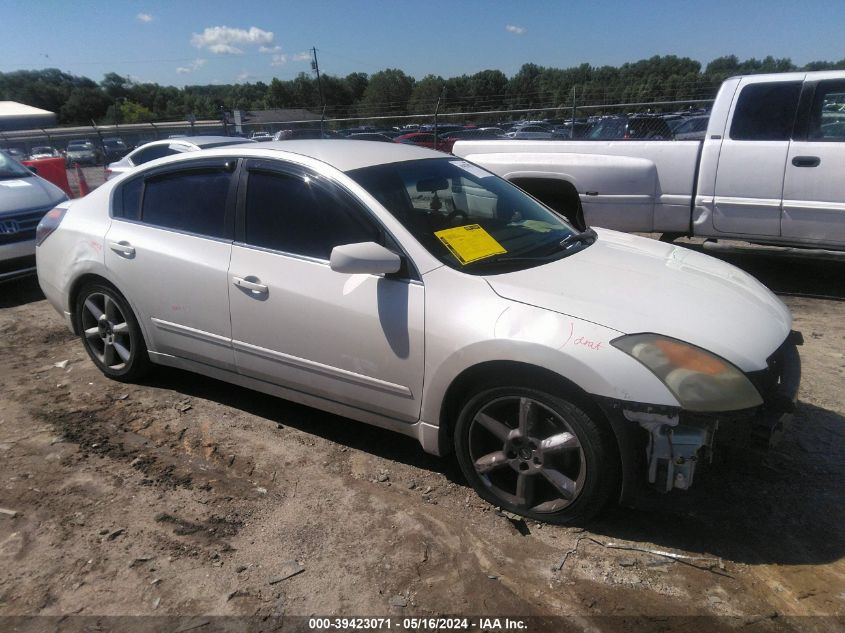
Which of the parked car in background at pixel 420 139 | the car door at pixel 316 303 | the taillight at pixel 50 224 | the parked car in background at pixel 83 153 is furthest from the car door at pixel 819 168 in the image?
the parked car in background at pixel 83 153

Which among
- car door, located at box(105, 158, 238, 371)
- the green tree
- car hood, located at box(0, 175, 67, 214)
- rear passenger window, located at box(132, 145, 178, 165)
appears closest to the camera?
car door, located at box(105, 158, 238, 371)

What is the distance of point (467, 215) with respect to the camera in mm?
3279

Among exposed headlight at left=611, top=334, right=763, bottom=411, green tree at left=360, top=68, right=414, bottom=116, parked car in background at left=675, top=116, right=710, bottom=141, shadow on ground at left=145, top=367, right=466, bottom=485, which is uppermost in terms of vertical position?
green tree at left=360, top=68, right=414, bottom=116

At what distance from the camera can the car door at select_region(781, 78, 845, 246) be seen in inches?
216

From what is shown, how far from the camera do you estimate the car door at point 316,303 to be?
2826 mm

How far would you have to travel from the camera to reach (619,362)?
7.64 ft

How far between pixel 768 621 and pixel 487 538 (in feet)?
3.46

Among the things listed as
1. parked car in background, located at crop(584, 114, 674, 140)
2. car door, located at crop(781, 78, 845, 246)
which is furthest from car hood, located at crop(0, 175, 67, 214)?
car door, located at crop(781, 78, 845, 246)

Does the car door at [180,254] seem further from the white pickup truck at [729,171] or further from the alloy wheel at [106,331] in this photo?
the white pickup truck at [729,171]

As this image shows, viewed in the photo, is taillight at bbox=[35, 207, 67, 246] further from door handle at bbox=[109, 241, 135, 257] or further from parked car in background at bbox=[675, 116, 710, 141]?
parked car in background at bbox=[675, 116, 710, 141]

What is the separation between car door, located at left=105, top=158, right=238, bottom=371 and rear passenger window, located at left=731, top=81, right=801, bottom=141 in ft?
16.0

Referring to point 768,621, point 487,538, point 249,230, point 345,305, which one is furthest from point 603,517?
point 249,230

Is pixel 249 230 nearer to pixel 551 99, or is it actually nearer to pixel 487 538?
pixel 487 538

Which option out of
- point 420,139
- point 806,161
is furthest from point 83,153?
point 806,161
